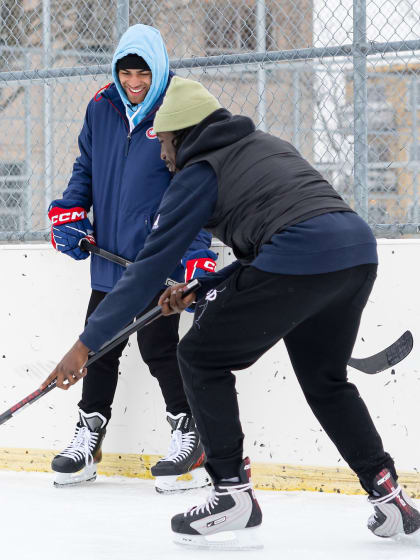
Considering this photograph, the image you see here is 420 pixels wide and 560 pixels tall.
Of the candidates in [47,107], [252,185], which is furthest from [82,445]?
[47,107]

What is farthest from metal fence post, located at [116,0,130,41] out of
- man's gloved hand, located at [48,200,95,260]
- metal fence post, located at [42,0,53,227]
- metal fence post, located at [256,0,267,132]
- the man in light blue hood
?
metal fence post, located at [42,0,53,227]

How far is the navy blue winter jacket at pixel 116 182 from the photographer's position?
3410 millimetres

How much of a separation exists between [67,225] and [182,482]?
990 millimetres

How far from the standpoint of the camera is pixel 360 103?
3.50m

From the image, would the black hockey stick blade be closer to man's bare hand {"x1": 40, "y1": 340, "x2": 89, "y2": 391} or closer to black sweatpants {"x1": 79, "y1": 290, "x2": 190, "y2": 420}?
black sweatpants {"x1": 79, "y1": 290, "x2": 190, "y2": 420}

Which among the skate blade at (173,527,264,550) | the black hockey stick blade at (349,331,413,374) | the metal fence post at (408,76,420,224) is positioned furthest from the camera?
the metal fence post at (408,76,420,224)

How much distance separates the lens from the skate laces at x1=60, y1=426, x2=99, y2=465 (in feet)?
11.7

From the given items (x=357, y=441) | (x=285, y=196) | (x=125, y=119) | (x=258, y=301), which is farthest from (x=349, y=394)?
(x=125, y=119)

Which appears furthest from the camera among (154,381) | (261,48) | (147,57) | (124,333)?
(261,48)

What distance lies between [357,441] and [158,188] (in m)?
1.22

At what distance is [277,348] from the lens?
11.5 feet

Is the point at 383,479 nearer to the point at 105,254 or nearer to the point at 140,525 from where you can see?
the point at 140,525

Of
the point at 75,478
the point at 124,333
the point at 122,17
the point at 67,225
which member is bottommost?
the point at 75,478

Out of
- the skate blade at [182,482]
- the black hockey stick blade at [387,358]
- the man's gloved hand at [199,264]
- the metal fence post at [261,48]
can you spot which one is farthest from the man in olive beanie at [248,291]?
the metal fence post at [261,48]
